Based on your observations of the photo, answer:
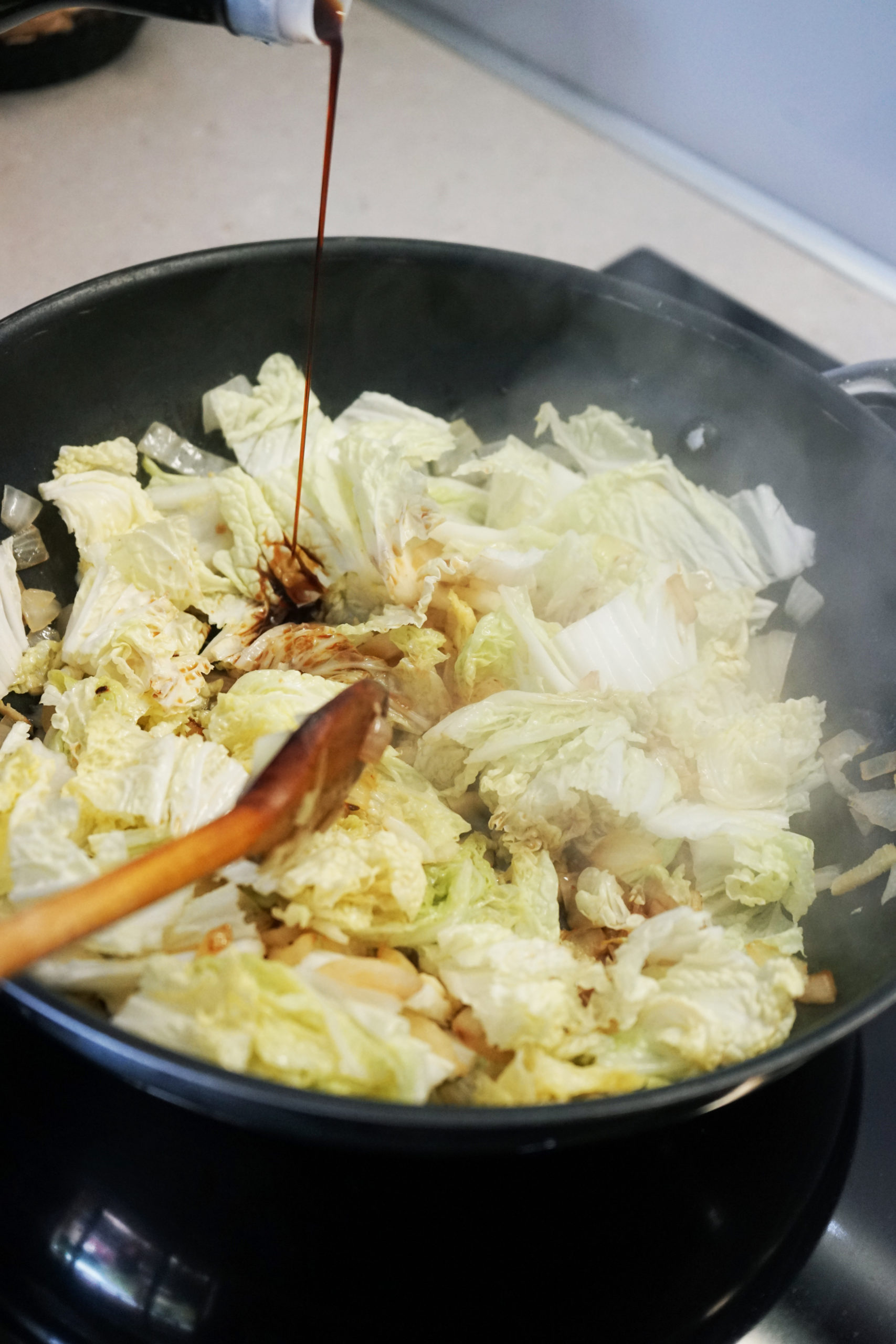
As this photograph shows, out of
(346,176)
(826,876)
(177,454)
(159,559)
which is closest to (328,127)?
(177,454)

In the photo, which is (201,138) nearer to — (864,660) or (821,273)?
(821,273)

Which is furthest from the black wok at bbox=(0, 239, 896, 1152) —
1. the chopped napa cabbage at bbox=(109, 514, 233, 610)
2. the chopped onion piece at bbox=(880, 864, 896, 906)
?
the chopped napa cabbage at bbox=(109, 514, 233, 610)

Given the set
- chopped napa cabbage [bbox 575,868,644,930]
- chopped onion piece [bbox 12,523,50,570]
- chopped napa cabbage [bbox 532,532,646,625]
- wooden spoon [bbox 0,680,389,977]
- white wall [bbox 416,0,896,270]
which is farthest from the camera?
white wall [bbox 416,0,896,270]

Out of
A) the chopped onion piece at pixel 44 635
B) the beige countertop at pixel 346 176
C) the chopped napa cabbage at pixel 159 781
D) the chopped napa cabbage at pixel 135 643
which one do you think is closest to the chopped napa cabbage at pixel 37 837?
the chopped napa cabbage at pixel 159 781

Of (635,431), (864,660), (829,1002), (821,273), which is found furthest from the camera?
(821,273)

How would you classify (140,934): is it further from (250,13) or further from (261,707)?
(250,13)

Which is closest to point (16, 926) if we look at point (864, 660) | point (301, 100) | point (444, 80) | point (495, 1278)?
point (495, 1278)

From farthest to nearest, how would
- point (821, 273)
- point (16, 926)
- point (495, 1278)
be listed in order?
point (821, 273) < point (495, 1278) < point (16, 926)

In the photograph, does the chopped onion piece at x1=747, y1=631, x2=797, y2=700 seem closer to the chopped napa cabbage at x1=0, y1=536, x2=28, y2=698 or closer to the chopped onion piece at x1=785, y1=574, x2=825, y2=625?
the chopped onion piece at x1=785, y1=574, x2=825, y2=625
